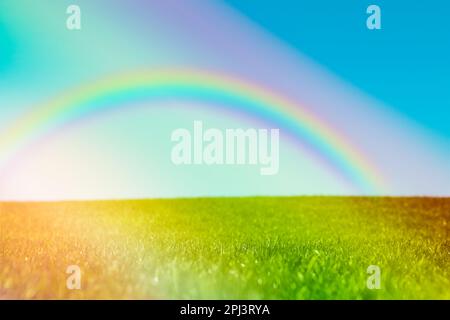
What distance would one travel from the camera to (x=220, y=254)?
9219 mm

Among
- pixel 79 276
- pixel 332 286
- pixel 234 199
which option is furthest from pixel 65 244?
pixel 234 199

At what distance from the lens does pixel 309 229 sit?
14852 millimetres

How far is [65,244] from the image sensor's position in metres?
10.4

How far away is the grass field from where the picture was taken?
7242 mm

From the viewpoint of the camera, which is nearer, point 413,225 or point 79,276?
point 79,276

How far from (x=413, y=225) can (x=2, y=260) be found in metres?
12.6

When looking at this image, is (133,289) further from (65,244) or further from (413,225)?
(413,225)

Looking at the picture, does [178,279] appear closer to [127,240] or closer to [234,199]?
[127,240]

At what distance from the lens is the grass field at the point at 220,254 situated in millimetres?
7242

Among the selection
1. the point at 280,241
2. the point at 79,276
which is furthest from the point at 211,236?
the point at 79,276
